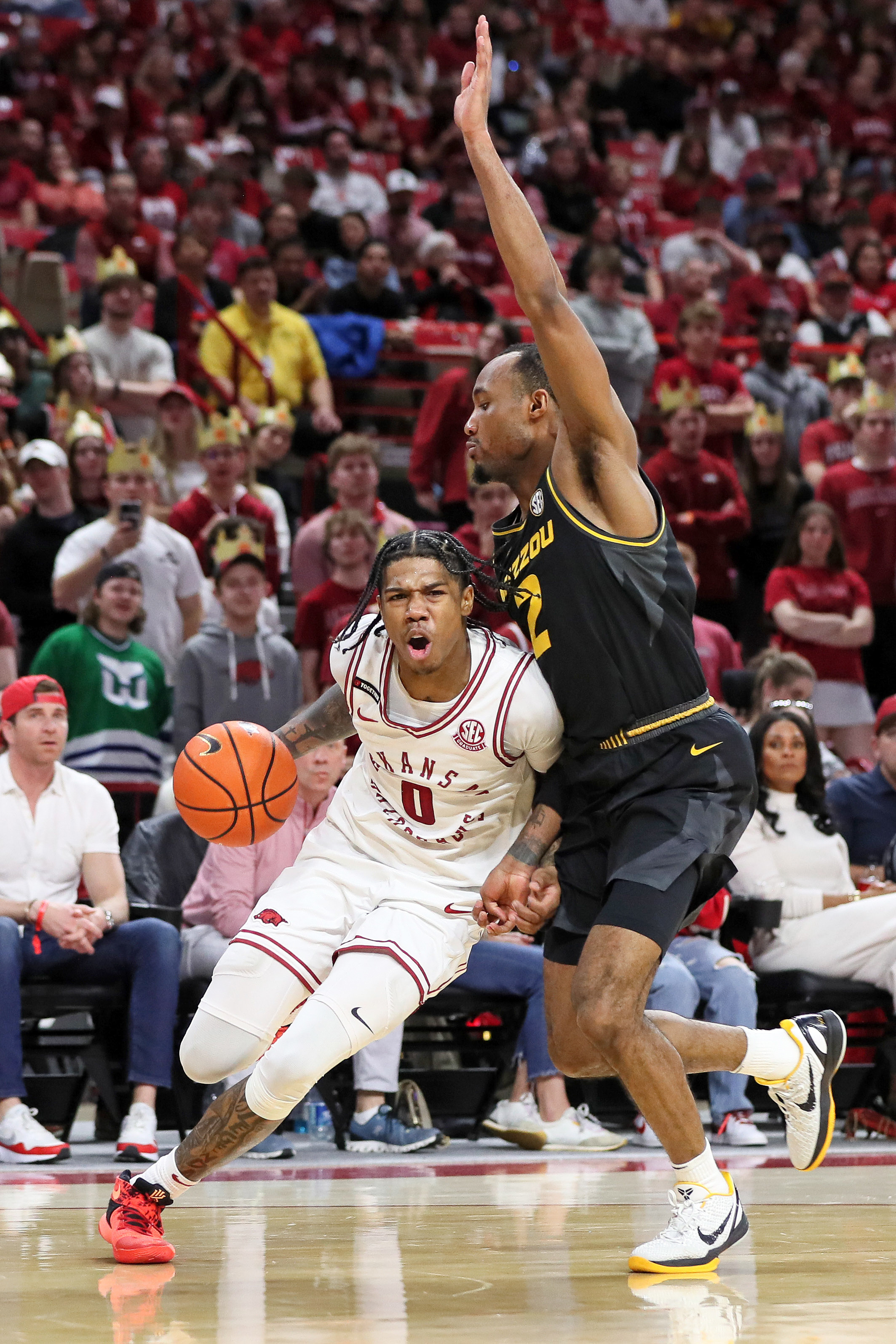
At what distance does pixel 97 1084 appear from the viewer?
692 cm

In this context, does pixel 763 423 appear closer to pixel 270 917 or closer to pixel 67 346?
pixel 67 346

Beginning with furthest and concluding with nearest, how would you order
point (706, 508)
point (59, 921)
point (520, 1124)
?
1. point (706, 508)
2. point (520, 1124)
3. point (59, 921)

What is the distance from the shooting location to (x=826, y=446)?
1170cm

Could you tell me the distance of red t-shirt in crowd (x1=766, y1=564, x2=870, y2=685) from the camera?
9844mm

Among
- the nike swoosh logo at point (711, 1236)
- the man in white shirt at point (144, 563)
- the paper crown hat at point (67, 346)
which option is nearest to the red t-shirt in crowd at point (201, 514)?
the man in white shirt at point (144, 563)

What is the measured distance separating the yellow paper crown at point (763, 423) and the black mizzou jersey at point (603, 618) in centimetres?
727

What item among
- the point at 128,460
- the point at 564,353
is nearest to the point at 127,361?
the point at 128,460

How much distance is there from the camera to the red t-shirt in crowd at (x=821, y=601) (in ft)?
32.3

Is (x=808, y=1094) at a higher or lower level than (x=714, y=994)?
higher

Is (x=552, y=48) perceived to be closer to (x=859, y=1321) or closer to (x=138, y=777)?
(x=138, y=777)

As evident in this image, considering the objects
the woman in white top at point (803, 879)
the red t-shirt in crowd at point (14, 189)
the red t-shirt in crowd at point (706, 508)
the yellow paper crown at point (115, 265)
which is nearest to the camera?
the woman in white top at point (803, 879)

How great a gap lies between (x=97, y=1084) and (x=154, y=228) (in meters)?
7.87

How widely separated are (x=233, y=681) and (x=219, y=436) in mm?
2153

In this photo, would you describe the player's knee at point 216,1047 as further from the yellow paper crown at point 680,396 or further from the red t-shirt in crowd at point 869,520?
the yellow paper crown at point 680,396
